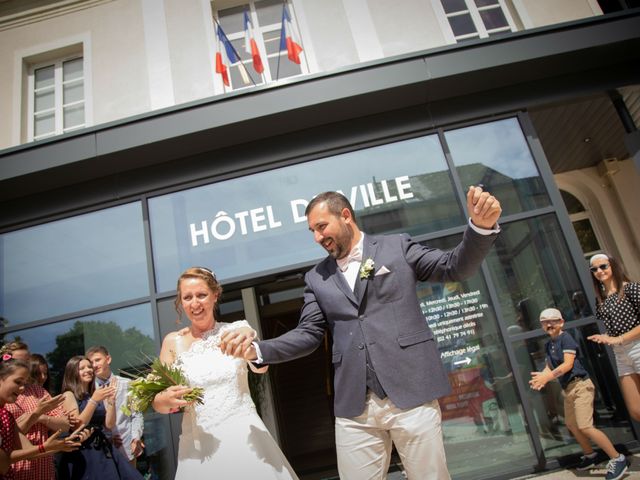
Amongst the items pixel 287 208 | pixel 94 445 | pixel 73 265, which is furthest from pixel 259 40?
pixel 94 445

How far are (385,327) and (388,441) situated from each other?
2.15 ft

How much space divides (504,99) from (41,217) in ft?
21.5

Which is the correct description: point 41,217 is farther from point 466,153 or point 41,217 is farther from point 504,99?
point 504,99

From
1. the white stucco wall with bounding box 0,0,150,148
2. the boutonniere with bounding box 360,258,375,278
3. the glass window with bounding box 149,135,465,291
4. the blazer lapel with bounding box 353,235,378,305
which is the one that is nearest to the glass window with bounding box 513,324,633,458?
the glass window with bounding box 149,135,465,291

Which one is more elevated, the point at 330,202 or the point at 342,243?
the point at 330,202

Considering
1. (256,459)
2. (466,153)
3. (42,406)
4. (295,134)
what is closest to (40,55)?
(295,134)

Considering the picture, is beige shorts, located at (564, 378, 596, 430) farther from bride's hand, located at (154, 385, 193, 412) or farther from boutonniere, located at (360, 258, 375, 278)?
bride's hand, located at (154, 385, 193, 412)

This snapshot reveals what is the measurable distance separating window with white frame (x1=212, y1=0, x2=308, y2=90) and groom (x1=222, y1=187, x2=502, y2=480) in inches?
179

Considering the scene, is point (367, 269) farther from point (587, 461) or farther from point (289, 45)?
point (289, 45)

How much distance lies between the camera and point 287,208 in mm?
5707

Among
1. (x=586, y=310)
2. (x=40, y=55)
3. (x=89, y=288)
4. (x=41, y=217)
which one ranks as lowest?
(x=586, y=310)

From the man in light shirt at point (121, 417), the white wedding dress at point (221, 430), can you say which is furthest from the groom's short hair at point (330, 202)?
the man in light shirt at point (121, 417)

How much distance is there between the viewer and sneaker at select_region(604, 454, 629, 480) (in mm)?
3980

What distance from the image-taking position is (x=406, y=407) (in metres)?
2.27
